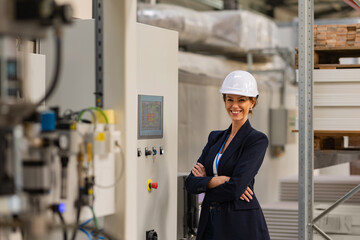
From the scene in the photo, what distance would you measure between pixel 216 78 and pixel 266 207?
1.64 metres

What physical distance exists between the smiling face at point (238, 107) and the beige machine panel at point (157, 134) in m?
0.47

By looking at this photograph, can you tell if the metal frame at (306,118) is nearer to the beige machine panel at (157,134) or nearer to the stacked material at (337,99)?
the stacked material at (337,99)

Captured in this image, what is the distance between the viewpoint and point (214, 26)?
7.94 metres

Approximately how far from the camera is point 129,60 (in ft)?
7.88

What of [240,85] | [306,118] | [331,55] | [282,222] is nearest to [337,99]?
[306,118]

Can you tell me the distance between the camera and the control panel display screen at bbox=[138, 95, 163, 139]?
3.53 m

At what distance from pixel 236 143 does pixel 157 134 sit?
0.54 meters

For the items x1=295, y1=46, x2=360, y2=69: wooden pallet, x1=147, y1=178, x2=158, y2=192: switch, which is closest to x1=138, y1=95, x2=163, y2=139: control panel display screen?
x1=147, y1=178, x2=158, y2=192: switch

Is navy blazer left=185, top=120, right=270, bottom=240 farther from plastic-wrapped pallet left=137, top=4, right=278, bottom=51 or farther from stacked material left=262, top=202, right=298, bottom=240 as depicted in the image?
plastic-wrapped pallet left=137, top=4, right=278, bottom=51

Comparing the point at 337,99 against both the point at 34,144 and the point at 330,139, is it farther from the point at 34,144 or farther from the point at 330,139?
the point at 34,144

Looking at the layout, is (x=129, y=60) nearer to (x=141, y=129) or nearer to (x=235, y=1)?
(x=141, y=129)

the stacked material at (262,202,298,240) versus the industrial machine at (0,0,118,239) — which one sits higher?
the industrial machine at (0,0,118,239)

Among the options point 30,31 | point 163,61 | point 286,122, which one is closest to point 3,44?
point 30,31

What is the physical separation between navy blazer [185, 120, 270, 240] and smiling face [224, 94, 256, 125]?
5 centimetres
